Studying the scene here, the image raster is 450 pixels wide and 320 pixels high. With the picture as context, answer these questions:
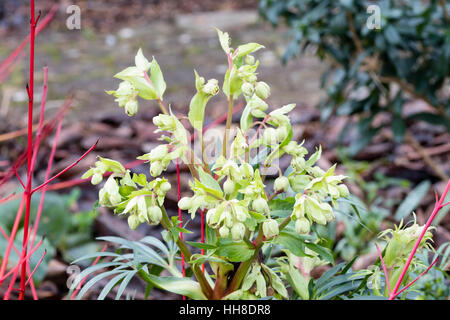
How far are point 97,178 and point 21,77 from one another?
2.09 meters

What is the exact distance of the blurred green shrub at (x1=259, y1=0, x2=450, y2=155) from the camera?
147 centimetres

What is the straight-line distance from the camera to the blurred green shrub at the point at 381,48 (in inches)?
58.0

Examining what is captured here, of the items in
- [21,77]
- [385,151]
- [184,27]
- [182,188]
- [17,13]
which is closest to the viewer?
[182,188]

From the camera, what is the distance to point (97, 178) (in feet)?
1.95

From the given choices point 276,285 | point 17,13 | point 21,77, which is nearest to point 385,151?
point 276,285

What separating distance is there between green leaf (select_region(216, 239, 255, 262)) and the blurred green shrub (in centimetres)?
99

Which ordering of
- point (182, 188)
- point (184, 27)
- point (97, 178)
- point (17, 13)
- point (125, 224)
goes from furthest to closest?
1. point (17, 13)
2. point (184, 27)
3. point (182, 188)
4. point (125, 224)
5. point (97, 178)

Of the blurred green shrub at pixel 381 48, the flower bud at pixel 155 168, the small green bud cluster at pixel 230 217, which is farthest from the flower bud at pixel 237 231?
the blurred green shrub at pixel 381 48

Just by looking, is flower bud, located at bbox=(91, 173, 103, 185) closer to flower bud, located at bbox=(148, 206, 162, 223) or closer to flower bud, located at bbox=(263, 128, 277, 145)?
flower bud, located at bbox=(148, 206, 162, 223)

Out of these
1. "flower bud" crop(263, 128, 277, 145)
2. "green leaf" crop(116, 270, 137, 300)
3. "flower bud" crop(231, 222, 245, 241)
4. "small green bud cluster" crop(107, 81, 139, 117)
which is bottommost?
"green leaf" crop(116, 270, 137, 300)

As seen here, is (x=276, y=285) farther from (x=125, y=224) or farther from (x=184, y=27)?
(x=184, y=27)

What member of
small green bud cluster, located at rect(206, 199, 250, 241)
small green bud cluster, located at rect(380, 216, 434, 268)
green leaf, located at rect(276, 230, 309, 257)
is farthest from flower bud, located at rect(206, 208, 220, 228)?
small green bud cluster, located at rect(380, 216, 434, 268)

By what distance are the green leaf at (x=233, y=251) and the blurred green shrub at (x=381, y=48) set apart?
99 cm

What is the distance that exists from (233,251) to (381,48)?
102 centimetres
